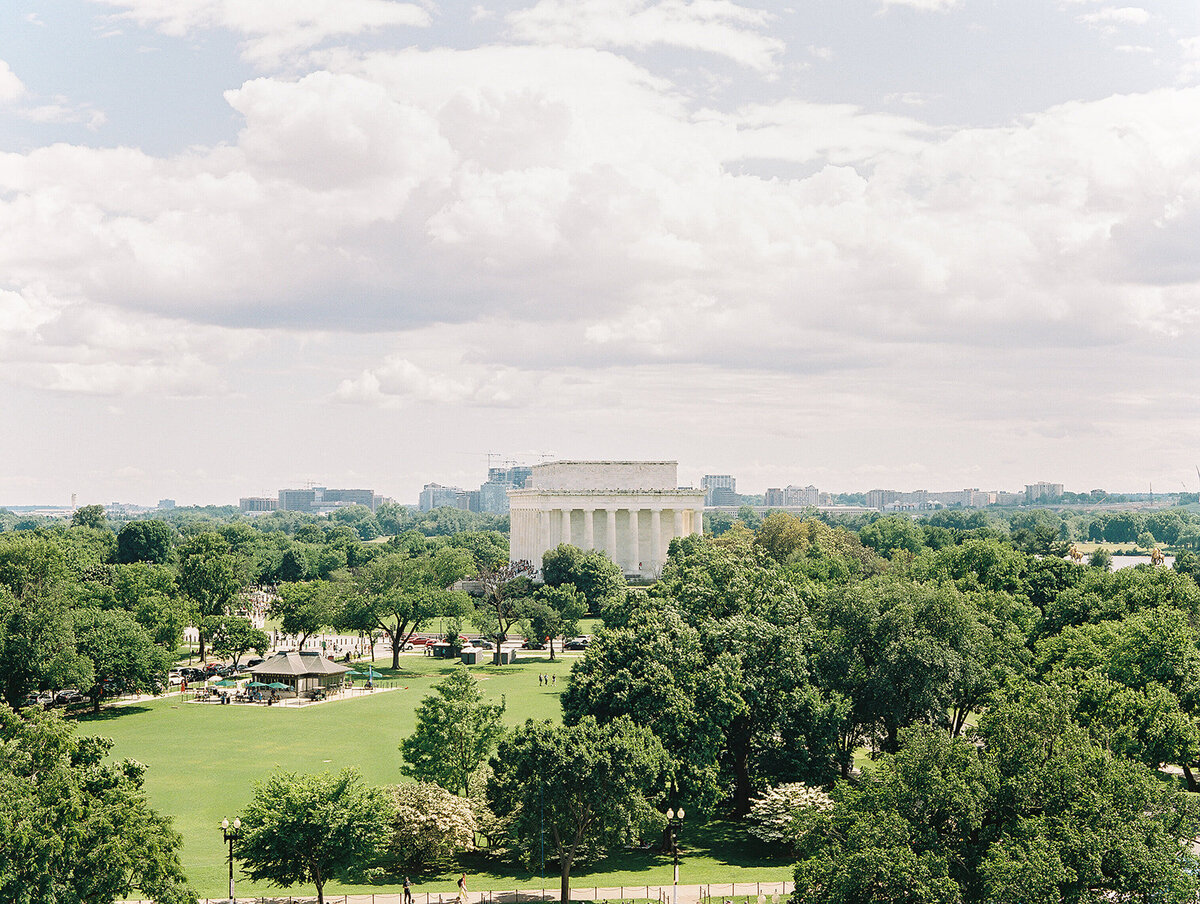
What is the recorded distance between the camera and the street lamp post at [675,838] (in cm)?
3437

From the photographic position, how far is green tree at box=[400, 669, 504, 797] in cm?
4175

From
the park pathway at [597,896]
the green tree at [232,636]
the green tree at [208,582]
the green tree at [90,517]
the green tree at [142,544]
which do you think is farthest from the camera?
the green tree at [90,517]

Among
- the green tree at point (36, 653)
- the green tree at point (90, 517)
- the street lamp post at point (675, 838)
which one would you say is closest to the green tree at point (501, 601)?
the green tree at point (36, 653)

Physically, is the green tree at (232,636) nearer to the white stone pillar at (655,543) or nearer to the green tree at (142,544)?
the green tree at (142,544)

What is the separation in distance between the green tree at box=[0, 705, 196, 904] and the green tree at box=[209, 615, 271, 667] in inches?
1886

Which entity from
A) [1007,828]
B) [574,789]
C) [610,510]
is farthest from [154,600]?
[610,510]

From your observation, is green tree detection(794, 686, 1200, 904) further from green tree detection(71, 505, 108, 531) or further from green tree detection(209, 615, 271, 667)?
green tree detection(71, 505, 108, 531)

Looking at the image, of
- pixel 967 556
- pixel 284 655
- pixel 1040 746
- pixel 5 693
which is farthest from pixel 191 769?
pixel 967 556

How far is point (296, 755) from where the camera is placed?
51.2 metres

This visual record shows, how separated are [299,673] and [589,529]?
2589 inches

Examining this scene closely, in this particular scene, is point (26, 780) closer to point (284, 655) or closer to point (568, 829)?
point (568, 829)

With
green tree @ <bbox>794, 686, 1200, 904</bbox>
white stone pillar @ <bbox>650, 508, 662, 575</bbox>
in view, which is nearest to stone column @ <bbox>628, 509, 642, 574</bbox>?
white stone pillar @ <bbox>650, 508, 662, 575</bbox>

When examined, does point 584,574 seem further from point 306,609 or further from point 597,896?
point 597,896

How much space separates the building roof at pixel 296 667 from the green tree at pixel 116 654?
5860 millimetres
